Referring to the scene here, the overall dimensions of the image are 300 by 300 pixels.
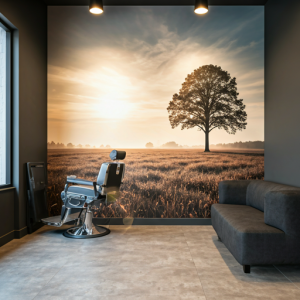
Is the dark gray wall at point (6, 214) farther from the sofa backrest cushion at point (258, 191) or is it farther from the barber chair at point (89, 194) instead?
the sofa backrest cushion at point (258, 191)

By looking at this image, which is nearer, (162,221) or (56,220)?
(56,220)

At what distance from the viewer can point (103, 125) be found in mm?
4633

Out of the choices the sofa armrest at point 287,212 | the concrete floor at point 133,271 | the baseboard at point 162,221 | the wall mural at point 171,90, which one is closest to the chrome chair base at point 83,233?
the concrete floor at point 133,271

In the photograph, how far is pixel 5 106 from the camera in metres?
3.57

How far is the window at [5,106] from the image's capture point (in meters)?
3.53

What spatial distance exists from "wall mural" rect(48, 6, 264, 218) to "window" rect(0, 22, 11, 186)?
1.01 metres

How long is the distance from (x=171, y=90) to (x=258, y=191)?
2.24 metres

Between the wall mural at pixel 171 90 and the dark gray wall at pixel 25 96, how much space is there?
28 centimetres

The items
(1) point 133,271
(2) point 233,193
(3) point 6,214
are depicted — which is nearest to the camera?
(1) point 133,271

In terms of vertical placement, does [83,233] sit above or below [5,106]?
below

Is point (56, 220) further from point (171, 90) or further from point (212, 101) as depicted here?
point (212, 101)

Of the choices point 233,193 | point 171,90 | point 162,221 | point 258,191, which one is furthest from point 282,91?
point 162,221

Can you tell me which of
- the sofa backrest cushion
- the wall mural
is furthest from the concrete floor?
the wall mural

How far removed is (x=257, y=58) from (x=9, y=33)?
3.84 m
